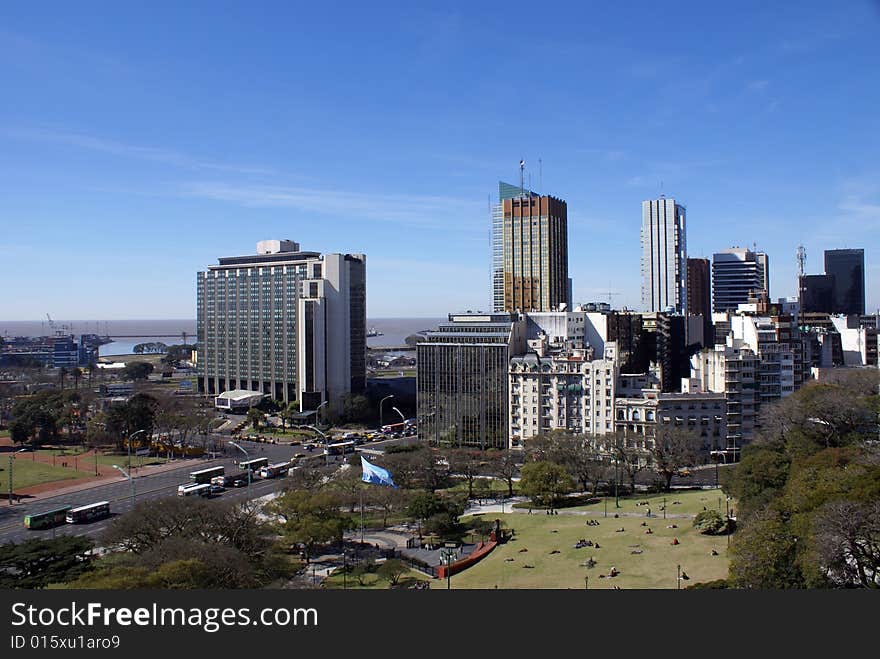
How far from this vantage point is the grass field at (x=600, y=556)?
936 inches

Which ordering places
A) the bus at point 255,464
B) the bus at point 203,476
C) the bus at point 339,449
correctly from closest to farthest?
the bus at point 203,476 → the bus at point 255,464 → the bus at point 339,449

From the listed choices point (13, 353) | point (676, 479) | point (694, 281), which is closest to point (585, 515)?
point (676, 479)

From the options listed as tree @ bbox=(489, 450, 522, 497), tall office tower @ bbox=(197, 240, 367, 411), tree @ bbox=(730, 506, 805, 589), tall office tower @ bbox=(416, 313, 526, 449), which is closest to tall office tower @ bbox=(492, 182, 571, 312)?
tall office tower @ bbox=(197, 240, 367, 411)

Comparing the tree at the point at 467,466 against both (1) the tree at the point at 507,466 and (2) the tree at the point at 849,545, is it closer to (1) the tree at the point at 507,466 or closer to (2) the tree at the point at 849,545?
(1) the tree at the point at 507,466

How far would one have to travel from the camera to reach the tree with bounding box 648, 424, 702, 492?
38.8 m

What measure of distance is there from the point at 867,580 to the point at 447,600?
1310cm

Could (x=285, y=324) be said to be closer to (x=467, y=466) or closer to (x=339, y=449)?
(x=339, y=449)

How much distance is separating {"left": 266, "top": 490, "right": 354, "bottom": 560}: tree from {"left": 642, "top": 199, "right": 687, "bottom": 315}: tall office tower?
95.6m

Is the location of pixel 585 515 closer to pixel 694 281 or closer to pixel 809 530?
pixel 809 530

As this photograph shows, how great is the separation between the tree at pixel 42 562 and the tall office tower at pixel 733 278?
99.6 meters

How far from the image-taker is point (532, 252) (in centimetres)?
8819

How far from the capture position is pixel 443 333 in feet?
182

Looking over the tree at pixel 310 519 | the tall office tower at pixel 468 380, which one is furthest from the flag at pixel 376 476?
the tall office tower at pixel 468 380

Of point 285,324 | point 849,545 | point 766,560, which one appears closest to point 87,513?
point 766,560
